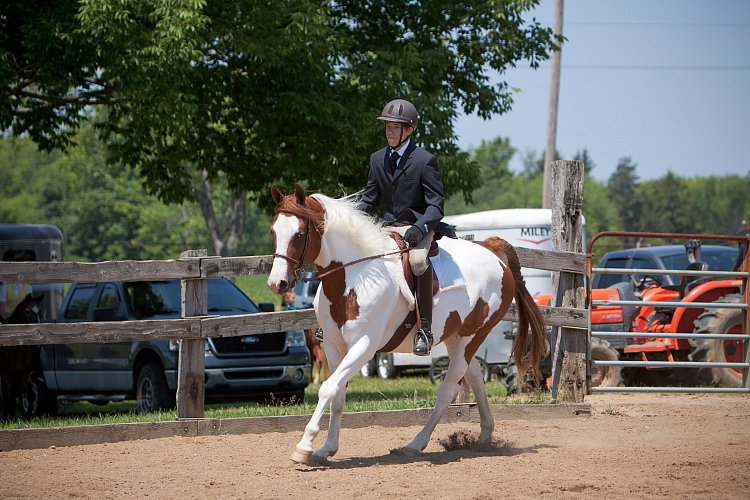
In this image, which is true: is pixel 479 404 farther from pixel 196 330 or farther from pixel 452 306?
pixel 196 330

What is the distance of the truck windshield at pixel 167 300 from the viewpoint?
Answer: 1314 cm

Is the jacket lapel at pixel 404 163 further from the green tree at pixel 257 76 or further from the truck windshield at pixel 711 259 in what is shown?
the truck windshield at pixel 711 259

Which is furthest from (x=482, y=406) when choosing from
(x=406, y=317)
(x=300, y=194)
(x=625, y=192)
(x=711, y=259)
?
(x=625, y=192)

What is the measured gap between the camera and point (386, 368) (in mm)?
20406

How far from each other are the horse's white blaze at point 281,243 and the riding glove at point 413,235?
0.98 meters

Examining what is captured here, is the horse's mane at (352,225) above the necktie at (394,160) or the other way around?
the other way around

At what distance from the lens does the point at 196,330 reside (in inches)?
361

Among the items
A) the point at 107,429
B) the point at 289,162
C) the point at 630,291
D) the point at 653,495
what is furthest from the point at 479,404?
the point at 289,162

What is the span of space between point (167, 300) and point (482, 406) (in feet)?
19.9

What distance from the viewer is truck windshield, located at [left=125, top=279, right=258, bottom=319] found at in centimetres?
1314

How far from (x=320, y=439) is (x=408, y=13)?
11.6m

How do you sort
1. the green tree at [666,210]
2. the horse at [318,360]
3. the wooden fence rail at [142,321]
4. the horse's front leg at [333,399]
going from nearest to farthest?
the horse's front leg at [333,399] → the wooden fence rail at [142,321] → the horse at [318,360] → the green tree at [666,210]

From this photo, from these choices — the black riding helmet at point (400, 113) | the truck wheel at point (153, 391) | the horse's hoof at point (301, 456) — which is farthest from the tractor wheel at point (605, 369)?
the horse's hoof at point (301, 456)

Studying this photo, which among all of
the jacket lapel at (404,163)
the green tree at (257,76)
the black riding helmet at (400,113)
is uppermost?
the green tree at (257,76)
